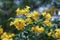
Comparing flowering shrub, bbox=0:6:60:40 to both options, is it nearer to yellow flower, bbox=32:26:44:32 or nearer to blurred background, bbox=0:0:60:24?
yellow flower, bbox=32:26:44:32

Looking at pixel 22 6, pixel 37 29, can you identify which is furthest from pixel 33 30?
→ pixel 22 6

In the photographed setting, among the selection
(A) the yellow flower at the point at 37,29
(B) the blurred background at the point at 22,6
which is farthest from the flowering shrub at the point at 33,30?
(B) the blurred background at the point at 22,6

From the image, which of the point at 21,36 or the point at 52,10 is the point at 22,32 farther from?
the point at 52,10

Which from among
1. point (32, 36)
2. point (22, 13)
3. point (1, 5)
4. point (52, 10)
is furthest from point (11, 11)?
point (32, 36)

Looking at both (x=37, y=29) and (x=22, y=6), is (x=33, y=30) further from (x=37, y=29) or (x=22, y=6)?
(x=22, y=6)

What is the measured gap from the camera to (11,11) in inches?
108

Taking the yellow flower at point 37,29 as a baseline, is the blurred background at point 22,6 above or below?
above

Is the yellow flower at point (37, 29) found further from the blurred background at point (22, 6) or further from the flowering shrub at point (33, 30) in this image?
the blurred background at point (22, 6)

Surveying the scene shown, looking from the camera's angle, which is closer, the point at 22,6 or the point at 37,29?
the point at 37,29

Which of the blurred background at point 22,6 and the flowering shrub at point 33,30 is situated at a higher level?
the blurred background at point 22,6

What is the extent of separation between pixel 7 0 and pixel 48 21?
1.21 metres

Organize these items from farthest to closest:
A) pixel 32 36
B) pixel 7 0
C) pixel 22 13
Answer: pixel 7 0, pixel 22 13, pixel 32 36

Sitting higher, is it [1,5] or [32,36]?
[1,5]

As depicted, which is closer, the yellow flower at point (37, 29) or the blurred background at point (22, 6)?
the yellow flower at point (37, 29)
